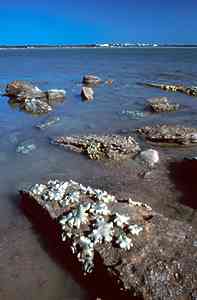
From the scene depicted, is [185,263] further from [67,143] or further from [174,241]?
[67,143]

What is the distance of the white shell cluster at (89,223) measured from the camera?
4.86m

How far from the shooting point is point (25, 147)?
34.1 feet

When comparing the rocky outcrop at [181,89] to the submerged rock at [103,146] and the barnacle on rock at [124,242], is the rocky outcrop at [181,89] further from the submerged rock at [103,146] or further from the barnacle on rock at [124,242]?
the barnacle on rock at [124,242]

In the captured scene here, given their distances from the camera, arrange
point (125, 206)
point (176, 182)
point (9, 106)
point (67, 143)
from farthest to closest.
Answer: point (9, 106), point (67, 143), point (176, 182), point (125, 206)

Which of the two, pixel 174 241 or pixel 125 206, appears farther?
pixel 125 206

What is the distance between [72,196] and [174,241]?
7.62 ft

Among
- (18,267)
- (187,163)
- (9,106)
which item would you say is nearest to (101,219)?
(18,267)

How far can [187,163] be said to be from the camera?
27.7 feet

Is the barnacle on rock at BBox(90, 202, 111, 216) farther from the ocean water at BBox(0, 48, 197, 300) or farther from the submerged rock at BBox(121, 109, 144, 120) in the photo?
the submerged rock at BBox(121, 109, 144, 120)

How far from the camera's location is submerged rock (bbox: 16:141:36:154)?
10055 millimetres

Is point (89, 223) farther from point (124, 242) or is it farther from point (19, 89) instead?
point (19, 89)

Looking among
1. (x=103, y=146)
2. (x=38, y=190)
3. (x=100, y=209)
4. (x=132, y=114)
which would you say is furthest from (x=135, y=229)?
(x=132, y=114)

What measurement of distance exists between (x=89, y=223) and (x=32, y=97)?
50.6 feet

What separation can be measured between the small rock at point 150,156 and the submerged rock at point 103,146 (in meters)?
0.45
